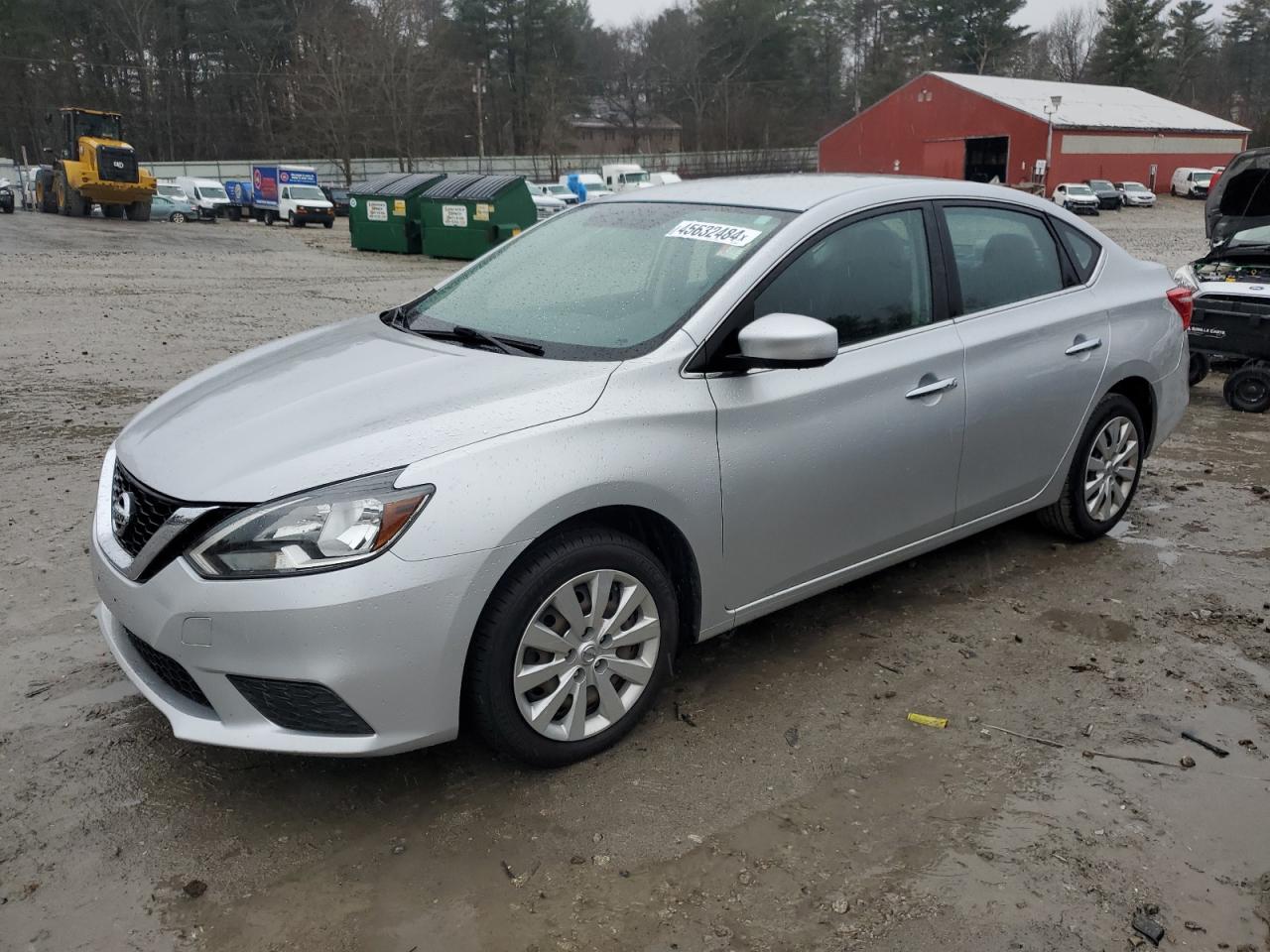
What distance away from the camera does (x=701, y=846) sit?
9.26 feet

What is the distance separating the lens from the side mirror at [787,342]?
3184 mm

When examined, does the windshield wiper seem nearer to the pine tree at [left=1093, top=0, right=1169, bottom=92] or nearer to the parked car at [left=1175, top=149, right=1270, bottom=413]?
the parked car at [left=1175, top=149, right=1270, bottom=413]

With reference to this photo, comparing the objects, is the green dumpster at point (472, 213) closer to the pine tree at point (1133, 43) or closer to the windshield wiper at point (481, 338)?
the windshield wiper at point (481, 338)

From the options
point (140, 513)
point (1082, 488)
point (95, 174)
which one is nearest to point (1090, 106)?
point (95, 174)

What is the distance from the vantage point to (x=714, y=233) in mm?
3738

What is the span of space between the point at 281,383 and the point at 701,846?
192cm

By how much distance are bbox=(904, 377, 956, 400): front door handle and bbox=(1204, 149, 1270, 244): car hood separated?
20.9 feet

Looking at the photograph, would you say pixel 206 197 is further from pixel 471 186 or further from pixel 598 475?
pixel 598 475

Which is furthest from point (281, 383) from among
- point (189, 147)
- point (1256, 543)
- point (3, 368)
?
point (189, 147)

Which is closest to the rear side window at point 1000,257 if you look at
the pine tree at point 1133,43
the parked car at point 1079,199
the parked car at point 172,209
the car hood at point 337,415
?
the car hood at point 337,415

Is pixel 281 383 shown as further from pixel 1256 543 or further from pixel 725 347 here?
pixel 1256 543

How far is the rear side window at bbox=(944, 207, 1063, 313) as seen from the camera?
4.21m

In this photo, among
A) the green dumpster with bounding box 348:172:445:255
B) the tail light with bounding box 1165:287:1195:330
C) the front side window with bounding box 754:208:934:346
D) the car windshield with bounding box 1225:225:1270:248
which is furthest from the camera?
the green dumpster with bounding box 348:172:445:255

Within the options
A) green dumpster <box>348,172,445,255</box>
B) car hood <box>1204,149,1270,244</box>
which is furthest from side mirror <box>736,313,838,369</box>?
green dumpster <box>348,172,445,255</box>
